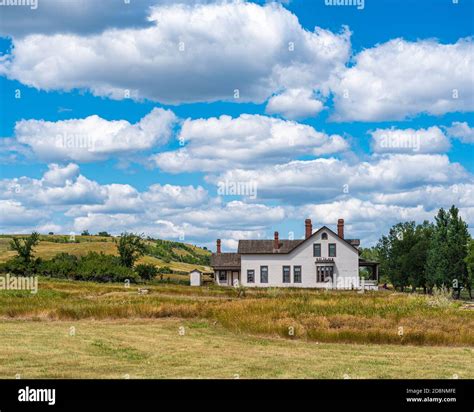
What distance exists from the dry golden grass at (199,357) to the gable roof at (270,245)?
141 ft

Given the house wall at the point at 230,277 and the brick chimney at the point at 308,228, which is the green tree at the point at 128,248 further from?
the brick chimney at the point at 308,228

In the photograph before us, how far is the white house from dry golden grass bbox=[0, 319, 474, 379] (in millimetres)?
42911

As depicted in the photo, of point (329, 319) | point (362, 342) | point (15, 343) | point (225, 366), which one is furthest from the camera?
point (329, 319)

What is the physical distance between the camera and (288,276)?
6762cm

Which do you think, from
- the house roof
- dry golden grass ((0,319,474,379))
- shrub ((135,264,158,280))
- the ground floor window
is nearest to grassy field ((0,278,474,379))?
dry golden grass ((0,319,474,379))

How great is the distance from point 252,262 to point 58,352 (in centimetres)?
4993

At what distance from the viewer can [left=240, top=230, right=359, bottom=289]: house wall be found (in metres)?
66.8

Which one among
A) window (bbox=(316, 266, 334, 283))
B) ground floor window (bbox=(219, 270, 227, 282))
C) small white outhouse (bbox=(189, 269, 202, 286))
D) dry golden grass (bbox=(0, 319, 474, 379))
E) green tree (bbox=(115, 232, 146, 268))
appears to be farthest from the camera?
green tree (bbox=(115, 232, 146, 268))

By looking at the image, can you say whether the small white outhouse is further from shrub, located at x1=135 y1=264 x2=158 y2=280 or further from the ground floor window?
shrub, located at x1=135 y1=264 x2=158 y2=280

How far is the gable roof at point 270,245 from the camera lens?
6725cm
